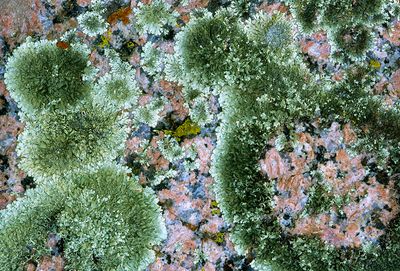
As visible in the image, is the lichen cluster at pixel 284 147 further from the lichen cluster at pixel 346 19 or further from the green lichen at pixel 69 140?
the green lichen at pixel 69 140

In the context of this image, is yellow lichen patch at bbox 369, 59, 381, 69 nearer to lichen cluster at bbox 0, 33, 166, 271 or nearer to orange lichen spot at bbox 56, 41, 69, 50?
lichen cluster at bbox 0, 33, 166, 271

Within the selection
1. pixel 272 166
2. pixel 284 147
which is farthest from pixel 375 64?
pixel 272 166

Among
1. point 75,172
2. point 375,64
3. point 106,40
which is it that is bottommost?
point 375,64

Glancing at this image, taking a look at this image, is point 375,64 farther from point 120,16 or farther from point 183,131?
point 120,16

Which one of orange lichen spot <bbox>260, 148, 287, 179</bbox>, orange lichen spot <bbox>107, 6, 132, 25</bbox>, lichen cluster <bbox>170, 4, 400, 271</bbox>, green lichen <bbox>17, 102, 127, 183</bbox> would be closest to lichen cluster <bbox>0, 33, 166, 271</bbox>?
green lichen <bbox>17, 102, 127, 183</bbox>

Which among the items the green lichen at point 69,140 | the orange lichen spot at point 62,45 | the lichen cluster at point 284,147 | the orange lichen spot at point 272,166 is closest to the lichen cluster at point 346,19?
the lichen cluster at point 284,147

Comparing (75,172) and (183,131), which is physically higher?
(75,172)

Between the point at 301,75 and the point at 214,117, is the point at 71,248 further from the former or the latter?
the point at 301,75

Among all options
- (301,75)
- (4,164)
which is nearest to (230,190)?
(301,75)
